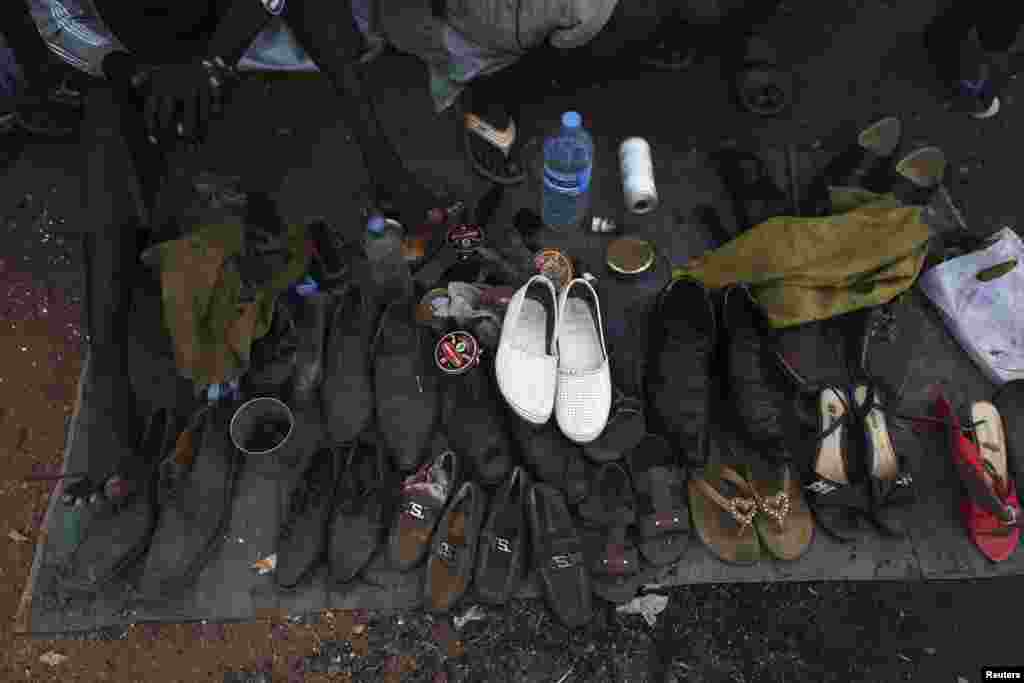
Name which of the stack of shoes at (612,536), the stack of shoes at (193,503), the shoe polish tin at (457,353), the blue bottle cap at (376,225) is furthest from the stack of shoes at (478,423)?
the stack of shoes at (193,503)

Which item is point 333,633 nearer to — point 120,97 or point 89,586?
point 89,586

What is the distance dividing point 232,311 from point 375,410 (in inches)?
31.6

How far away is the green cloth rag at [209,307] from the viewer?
2.89 m

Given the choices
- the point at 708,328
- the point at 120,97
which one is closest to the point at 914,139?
the point at 708,328

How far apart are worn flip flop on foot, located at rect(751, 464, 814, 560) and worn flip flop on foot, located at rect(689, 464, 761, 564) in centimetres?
4

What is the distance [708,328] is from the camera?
3.05 m

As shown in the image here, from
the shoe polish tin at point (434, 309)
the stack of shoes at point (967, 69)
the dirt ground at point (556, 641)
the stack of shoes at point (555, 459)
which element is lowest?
the dirt ground at point (556, 641)

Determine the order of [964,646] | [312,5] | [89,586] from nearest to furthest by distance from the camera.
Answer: [89,586] → [964,646] → [312,5]

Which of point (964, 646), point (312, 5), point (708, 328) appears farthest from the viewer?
point (312, 5)

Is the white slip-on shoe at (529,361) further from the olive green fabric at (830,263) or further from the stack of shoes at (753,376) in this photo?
the stack of shoes at (753,376)

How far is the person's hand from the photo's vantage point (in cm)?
303

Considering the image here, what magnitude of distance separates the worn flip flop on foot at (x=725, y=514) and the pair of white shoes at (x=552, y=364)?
1.82 feet

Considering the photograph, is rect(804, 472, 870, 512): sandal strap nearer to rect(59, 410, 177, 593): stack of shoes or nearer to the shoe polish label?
the shoe polish label

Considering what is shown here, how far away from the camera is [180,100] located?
9.97 ft
